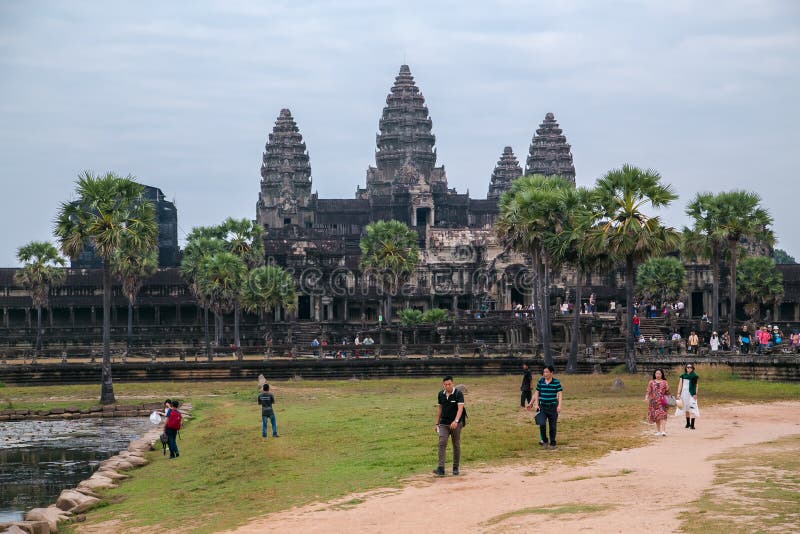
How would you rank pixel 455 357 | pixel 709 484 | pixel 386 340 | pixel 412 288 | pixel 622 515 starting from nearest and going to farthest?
pixel 622 515, pixel 709 484, pixel 455 357, pixel 386 340, pixel 412 288

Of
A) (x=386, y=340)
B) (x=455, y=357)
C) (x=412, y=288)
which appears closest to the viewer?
(x=455, y=357)

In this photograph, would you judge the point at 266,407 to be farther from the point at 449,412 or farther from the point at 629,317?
the point at 629,317

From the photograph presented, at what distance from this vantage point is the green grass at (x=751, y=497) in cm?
1752

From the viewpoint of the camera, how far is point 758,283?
93.4 m

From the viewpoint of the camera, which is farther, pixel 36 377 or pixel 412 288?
pixel 412 288

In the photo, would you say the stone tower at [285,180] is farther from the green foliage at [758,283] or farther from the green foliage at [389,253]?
the green foliage at [758,283]

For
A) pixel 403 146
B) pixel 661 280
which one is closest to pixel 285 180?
pixel 403 146

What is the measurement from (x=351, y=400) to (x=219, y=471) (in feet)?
64.3

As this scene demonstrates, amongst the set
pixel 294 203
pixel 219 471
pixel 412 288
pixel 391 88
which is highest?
pixel 391 88

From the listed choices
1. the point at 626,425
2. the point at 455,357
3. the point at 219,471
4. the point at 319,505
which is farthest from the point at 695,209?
the point at 319,505

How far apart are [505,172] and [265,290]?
9852cm

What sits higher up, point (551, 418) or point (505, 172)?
point (505, 172)

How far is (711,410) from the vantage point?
116ft

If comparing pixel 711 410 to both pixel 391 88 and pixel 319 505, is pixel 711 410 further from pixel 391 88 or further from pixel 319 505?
pixel 391 88
